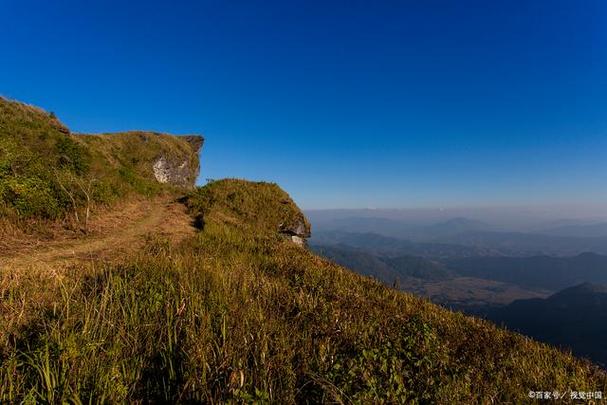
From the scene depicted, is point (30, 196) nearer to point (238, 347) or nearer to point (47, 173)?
point (47, 173)

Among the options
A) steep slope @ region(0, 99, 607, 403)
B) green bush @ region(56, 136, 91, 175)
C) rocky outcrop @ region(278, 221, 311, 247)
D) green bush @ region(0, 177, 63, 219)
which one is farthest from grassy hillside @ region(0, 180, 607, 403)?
rocky outcrop @ region(278, 221, 311, 247)

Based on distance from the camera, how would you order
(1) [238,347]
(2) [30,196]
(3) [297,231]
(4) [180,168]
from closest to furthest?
(1) [238,347], (2) [30,196], (3) [297,231], (4) [180,168]

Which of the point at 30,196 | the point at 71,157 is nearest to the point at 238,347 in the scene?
the point at 30,196

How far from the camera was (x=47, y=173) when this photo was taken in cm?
1384

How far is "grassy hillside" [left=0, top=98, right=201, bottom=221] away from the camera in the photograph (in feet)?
38.9

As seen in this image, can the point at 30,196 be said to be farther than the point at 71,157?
No

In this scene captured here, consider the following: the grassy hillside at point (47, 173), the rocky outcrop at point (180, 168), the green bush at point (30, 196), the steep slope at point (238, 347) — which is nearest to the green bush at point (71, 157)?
the grassy hillside at point (47, 173)

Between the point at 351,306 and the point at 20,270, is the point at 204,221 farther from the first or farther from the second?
the point at 351,306

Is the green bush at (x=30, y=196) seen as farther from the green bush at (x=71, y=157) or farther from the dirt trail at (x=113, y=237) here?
the green bush at (x=71, y=157)

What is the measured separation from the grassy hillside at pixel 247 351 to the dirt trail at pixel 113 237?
2.88m

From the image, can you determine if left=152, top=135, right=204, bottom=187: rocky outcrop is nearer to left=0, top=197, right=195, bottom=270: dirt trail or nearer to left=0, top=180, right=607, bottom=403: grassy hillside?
left=0, top=197, right=195, bottom=270: dirt trail

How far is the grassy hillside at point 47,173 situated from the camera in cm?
1184

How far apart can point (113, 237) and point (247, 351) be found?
11.0m

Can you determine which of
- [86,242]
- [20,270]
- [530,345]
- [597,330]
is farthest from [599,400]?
[597,330]
